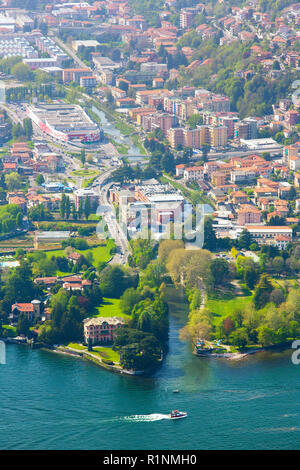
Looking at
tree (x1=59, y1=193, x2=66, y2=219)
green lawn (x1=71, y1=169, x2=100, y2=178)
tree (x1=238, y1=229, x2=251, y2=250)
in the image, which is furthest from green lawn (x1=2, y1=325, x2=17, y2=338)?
green lawn (x1=71, y1=169, x2=100, y2=178)

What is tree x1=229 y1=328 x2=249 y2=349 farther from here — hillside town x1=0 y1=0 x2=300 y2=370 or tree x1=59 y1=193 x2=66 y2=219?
tree x1=59 y1=193 x2=66 y2=219

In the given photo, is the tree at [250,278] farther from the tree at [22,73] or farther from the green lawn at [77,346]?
the tree at [22,73]

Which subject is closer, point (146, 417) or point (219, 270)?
point (146, 417)

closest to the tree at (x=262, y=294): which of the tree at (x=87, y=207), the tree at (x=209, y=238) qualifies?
the tree at (x=209, y=238)

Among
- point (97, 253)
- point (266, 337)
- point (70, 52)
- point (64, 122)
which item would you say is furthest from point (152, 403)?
point (70, 52)

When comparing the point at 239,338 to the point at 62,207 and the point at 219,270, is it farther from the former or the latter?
the point at 62,207

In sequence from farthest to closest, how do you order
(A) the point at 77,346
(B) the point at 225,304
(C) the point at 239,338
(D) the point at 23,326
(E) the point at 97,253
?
1. (E) the point at 97,253
2. (B) the point at 225,304
3. (D) the point at 23,326
4. (A) the point at 77,346
5. (C) the point at 239,338

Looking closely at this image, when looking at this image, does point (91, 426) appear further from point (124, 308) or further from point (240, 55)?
point (240, 55)
